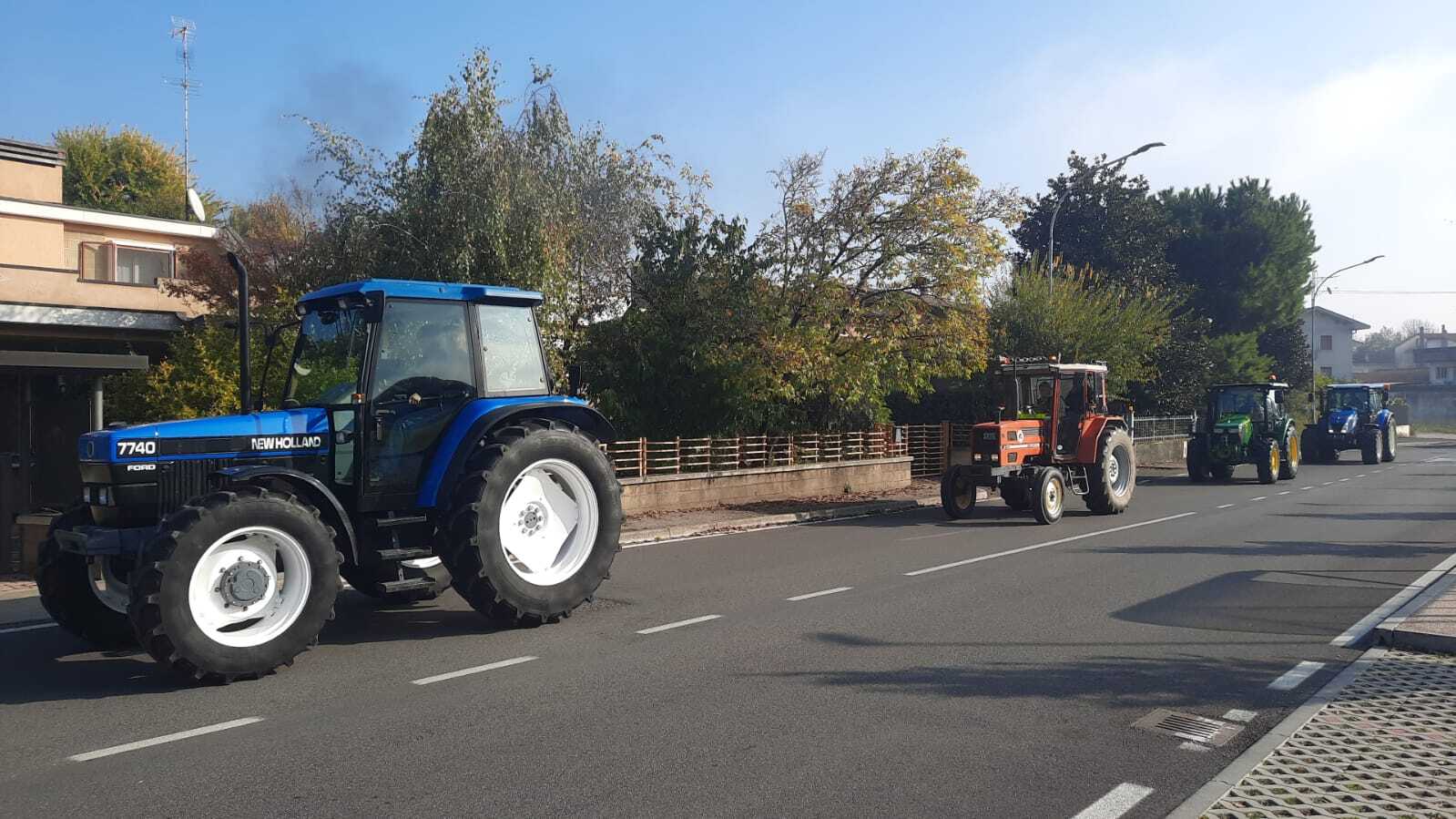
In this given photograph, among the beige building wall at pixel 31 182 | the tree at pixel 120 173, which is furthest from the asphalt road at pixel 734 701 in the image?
the tree at pixel 120 173

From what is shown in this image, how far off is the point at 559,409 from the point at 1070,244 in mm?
43775

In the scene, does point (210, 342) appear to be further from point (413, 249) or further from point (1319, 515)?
point (1319, 515)

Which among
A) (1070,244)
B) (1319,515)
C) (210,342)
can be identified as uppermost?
(1070,244)

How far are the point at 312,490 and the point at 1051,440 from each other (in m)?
13.5

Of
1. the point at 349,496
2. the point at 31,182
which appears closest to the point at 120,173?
the point at 31,182

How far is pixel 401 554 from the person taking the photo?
25.3ft

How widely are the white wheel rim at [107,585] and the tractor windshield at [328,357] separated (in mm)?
1726

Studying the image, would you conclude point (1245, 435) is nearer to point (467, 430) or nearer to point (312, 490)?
point (467, 430)

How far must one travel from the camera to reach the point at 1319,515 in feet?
58.2

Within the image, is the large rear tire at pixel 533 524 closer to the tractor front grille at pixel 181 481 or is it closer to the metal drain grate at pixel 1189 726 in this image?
the tractor front grille at pixel 181 481

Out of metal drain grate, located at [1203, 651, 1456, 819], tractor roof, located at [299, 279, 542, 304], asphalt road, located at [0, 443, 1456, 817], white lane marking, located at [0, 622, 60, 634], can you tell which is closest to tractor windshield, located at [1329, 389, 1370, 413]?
asphalt road, located at [0, 443, 1456, 817]

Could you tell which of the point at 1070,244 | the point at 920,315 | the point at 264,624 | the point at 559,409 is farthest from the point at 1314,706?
the point at 1070,244

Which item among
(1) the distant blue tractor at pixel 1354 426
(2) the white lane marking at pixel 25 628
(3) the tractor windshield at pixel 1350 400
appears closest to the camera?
(2) the white lane marking at pixel 25 628

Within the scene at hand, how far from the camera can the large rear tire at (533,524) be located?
310 inches
